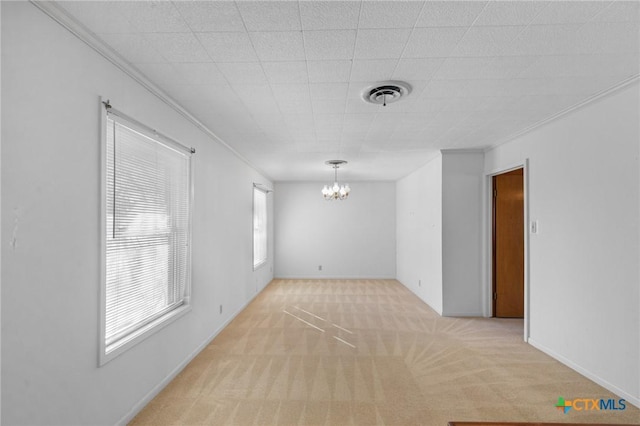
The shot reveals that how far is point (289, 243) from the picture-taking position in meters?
8.30

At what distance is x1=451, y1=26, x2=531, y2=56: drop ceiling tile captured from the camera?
5.97 ft

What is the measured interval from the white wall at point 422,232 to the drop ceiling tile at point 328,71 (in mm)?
3184

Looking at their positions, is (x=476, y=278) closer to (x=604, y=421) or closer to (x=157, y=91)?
(x=604, y=421)

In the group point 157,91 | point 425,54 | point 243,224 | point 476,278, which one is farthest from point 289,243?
point 425,54

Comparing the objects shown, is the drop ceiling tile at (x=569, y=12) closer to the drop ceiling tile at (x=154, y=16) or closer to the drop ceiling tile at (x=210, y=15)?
the drop ceiling tile at (x=210, y=15)

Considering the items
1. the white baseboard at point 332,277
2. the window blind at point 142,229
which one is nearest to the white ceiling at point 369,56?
the window blind at point 142,229

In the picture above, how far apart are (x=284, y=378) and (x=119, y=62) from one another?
292 cm

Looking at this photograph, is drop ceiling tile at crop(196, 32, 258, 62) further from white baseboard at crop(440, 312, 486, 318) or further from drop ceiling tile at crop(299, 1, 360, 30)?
white baseboard at crop(440, 312, 486, 318)

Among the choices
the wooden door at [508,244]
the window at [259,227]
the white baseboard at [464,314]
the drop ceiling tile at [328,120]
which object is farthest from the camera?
the window at [259,227]

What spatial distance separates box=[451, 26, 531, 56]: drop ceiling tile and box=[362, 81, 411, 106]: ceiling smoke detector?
523mm

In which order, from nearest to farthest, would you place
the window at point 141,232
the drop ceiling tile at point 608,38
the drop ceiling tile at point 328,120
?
the drop ceiling tile at point 608,38 < the window at point 141,232 < the drop ceiling tile at point 328,120

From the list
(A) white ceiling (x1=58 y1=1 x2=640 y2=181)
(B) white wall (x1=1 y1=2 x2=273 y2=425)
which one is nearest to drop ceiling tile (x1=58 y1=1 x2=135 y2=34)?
(A) white ceiling (x1=58 y1=1 x2=640 y2=181)

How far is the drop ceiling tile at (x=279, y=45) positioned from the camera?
1.87 m

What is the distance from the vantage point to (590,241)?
287 centimetres
